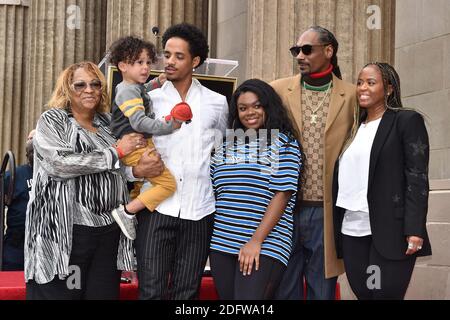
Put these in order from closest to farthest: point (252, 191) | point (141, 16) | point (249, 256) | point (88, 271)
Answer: point (249, 256) → point (252, 191) → point (88, 271) → point (141, 16)

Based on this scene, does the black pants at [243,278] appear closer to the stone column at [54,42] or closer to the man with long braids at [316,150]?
the man with long braids at [316,150]

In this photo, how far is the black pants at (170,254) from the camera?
4.55 meters

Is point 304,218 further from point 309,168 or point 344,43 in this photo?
point 344,43

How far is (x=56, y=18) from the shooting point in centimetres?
1423

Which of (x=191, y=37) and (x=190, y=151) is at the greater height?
(x=191, y=37)

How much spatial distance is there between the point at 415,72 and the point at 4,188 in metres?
5.06

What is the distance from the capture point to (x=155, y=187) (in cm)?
463

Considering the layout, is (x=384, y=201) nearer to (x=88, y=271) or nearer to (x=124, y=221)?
(x=124, y=221)

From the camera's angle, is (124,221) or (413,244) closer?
(413,244)

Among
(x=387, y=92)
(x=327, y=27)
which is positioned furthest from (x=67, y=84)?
(x=327, y=27)

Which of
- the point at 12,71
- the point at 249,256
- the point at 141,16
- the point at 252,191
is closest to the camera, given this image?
the point at 249,256

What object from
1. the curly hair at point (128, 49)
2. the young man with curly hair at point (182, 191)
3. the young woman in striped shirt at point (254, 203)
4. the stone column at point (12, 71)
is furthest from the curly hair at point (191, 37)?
the stone column at point (12, 71)

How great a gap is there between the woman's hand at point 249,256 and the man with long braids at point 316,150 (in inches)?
16.8

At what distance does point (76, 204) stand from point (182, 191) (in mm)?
565
